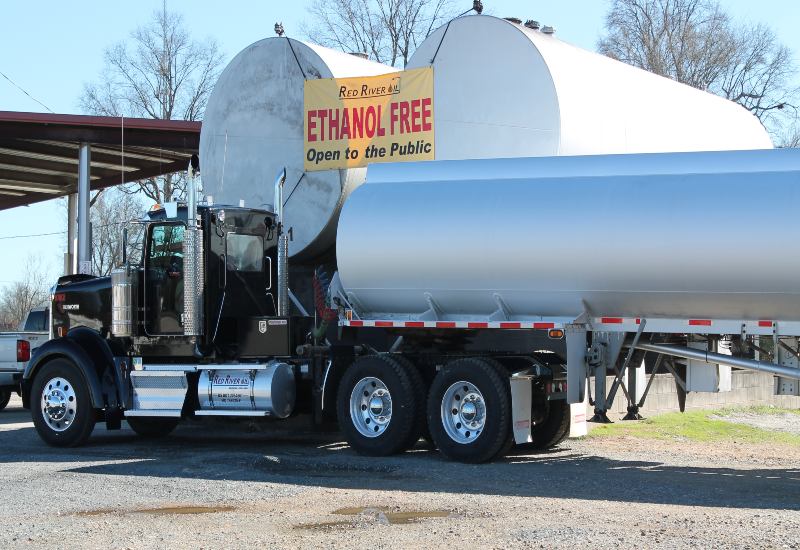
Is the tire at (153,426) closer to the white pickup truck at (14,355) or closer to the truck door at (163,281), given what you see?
the truck door at (163,281)

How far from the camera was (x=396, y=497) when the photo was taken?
11.0 meters

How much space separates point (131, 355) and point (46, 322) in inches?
472

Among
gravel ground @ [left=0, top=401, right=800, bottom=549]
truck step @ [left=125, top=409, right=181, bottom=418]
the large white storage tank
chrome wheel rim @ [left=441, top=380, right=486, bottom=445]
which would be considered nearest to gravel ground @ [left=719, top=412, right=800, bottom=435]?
gravel ground @ [left=0, top=401, right=800, bottom=549]

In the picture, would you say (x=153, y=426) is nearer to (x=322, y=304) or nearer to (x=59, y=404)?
(x=59, y=404)

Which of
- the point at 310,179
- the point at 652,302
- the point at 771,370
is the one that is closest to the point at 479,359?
the point at 652,302

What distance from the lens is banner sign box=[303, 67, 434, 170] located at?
17.0m

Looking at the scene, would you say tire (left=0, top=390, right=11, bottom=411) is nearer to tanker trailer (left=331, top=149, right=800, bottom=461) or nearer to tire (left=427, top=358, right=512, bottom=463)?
tanker trailer (left=331, top=149, right=800, bottom=461)

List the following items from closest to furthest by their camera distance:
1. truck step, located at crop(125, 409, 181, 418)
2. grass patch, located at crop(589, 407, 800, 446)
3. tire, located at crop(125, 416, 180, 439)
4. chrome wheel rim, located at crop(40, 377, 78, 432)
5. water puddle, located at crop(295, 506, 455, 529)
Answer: water puddle, located at crop(295, 506, 455, 529) < truck step, located at crop(125, 409, 181, 418) < chrome wheel rim, located at crop(40, 377, 78, 432) < grass patch, located at crop(589, 407, 800, 446) < tire, located at crop(125, 416, 180, 439)

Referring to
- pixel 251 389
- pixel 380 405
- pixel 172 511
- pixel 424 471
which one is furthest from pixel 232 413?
pixel 172 511

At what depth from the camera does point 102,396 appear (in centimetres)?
1569

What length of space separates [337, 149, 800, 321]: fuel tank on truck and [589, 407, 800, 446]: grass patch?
3913mm

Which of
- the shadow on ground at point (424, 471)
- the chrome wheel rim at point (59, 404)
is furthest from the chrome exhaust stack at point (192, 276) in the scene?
the chrome wheel rim at point (59, 404)

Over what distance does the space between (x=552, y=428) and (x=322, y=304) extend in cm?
324

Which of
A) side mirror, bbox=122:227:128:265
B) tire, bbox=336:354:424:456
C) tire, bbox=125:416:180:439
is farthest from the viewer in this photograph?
tire, bbox=125:416:180:439
